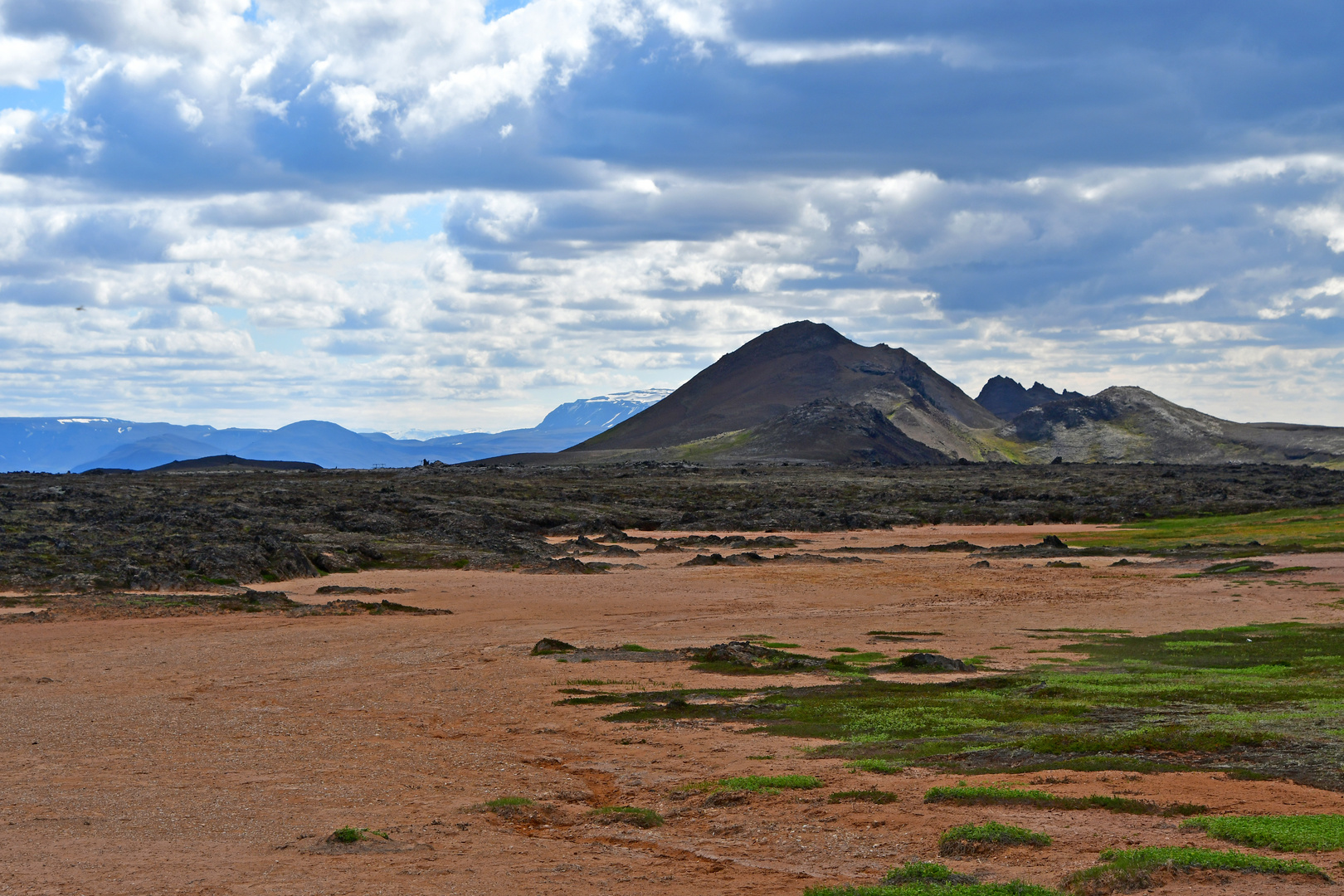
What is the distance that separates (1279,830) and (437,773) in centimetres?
1211

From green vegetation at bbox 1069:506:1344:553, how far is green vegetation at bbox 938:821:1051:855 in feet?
183

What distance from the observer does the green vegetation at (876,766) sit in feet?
52.6

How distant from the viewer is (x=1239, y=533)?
76062 millimetres

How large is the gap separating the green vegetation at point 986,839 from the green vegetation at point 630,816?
3.97m

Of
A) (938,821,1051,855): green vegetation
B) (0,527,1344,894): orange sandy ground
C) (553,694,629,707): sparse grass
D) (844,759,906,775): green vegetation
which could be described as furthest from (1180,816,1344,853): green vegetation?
(553,694,629,707): sparse grass

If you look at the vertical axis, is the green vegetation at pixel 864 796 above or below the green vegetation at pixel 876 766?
above

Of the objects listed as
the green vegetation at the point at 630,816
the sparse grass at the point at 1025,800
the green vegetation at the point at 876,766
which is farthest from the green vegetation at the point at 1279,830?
the green vegetation at the point at 630,816

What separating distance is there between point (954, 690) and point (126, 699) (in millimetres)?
18644

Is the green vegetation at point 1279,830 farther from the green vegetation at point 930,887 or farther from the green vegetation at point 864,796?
the green vegetation at point 864,796

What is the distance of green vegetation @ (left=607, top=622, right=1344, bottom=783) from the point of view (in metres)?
15.8

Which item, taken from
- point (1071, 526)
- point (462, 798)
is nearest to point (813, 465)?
point (1071, 526)

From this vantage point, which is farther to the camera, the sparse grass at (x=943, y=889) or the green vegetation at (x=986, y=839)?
the green vegetation at (x=986, y=839)

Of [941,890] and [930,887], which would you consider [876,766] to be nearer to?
[930,887]

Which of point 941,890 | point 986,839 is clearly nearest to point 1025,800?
point 986,839
